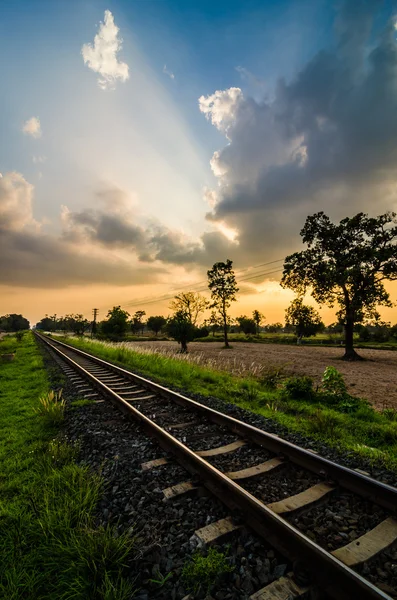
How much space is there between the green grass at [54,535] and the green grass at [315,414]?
4.15 m

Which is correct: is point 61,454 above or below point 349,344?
below

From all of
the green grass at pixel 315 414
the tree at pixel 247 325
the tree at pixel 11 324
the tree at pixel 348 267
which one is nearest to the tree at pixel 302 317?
the tree at pixel 247 325

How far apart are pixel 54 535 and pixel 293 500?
2575 millimetres

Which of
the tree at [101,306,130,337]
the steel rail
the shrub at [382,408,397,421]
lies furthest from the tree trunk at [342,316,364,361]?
the tree at [101,306,130,337]

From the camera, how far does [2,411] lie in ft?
24.2

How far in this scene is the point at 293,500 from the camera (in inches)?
126

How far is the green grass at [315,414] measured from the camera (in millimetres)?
5230

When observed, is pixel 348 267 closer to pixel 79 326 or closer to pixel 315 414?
pixel 315 414

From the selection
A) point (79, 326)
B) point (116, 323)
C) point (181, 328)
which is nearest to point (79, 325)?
point (79, 326)

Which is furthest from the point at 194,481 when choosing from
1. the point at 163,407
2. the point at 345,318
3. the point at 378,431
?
the point at 345,318

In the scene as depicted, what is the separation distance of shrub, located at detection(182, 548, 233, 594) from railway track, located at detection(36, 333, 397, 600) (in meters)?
0.26

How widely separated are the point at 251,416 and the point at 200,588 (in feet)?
14.7

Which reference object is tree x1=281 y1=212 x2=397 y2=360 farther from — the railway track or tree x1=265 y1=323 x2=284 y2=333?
tree x1=265 y1=323 x2=284 y2=333

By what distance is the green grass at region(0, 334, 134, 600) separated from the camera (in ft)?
7.20
